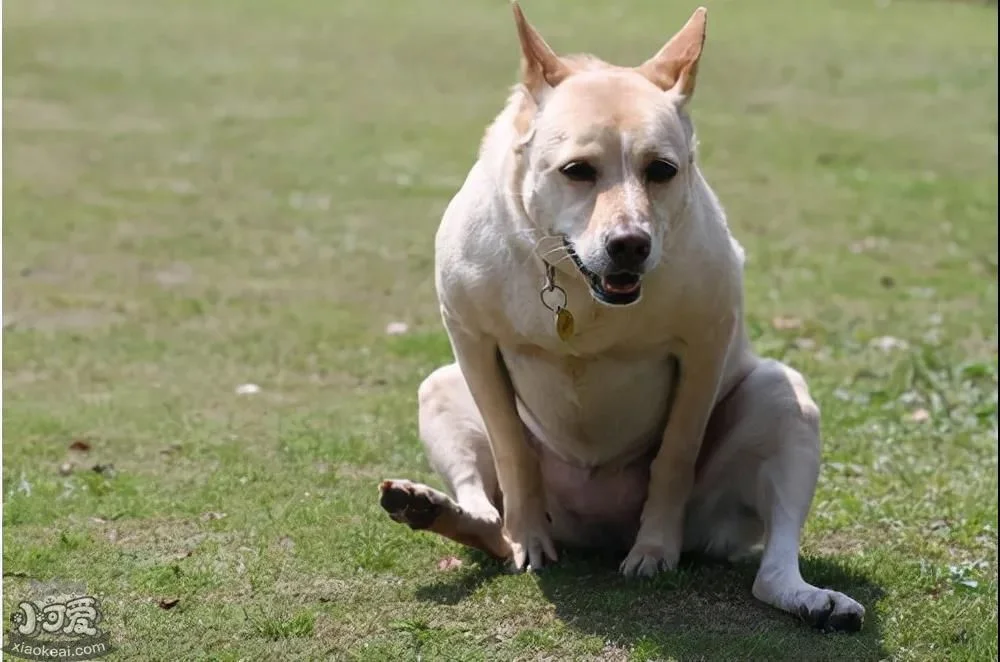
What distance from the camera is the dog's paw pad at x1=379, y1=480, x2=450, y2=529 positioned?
501 cm

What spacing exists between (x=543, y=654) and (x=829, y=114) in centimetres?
1464

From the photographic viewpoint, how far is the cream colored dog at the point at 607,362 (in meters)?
4.72

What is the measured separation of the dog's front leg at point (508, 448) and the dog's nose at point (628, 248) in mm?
873

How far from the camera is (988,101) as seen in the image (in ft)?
64.0

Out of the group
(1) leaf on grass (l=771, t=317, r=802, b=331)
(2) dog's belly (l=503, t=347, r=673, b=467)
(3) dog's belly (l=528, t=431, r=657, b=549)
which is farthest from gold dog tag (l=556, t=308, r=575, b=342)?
(1) leaf on grass (l=771, t=317, r=802, b=331)

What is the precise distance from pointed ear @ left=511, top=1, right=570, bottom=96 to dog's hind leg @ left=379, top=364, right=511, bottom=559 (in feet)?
4.23

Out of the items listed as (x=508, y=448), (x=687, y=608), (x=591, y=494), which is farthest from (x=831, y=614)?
(x=508, y=448)

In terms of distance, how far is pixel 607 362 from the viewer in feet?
17.3

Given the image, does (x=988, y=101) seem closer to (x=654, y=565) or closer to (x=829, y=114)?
(x=829, y=114)

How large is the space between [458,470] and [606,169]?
1.49 metres

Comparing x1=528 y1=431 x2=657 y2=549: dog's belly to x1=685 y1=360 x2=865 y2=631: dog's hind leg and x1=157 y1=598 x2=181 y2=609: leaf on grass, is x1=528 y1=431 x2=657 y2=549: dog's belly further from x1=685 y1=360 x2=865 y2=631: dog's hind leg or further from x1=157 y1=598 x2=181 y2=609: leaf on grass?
x1=157 y1=598 x2=181 y2=609: leaf on grass

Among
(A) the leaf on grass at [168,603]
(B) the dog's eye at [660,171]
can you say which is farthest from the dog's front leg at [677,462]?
(A) the leaf on grass at [168,603]

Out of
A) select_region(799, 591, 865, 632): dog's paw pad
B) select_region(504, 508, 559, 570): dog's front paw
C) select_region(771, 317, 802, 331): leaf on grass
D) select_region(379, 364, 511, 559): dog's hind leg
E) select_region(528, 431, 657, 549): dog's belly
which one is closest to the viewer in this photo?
select_region(799, 591, 865, 632): dog's paw pad

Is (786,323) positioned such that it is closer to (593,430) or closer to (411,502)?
(593,430)
